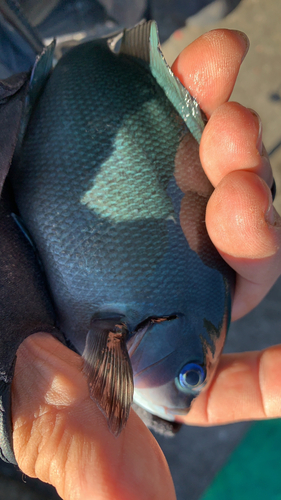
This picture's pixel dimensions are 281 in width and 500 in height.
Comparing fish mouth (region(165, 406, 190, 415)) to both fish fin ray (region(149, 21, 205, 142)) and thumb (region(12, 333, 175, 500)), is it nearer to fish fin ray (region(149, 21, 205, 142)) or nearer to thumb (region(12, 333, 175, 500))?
thumb (region(12, 333, 175, 500))

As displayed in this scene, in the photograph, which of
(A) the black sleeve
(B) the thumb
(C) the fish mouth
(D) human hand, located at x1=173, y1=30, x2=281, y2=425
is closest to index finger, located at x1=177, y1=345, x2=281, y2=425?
(D) human hand, located at x1=173, y1=30, x2=281, y2=425

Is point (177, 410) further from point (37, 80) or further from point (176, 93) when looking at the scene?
point (37, 80)

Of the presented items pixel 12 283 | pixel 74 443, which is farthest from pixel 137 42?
pixel 74 443

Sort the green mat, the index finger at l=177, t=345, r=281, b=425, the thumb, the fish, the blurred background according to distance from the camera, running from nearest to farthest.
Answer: the thumb
the fish
the index finger at l=177, t=345, r=281, b=425
the blurred background
the green mat

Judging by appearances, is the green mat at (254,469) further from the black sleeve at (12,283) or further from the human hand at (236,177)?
the black sleeve at (12,283)

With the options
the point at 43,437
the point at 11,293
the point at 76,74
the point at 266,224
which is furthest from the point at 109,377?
the point at 76,74

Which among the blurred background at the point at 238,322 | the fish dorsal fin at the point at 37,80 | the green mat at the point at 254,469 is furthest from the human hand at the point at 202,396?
the green mat at the point at 254,469
